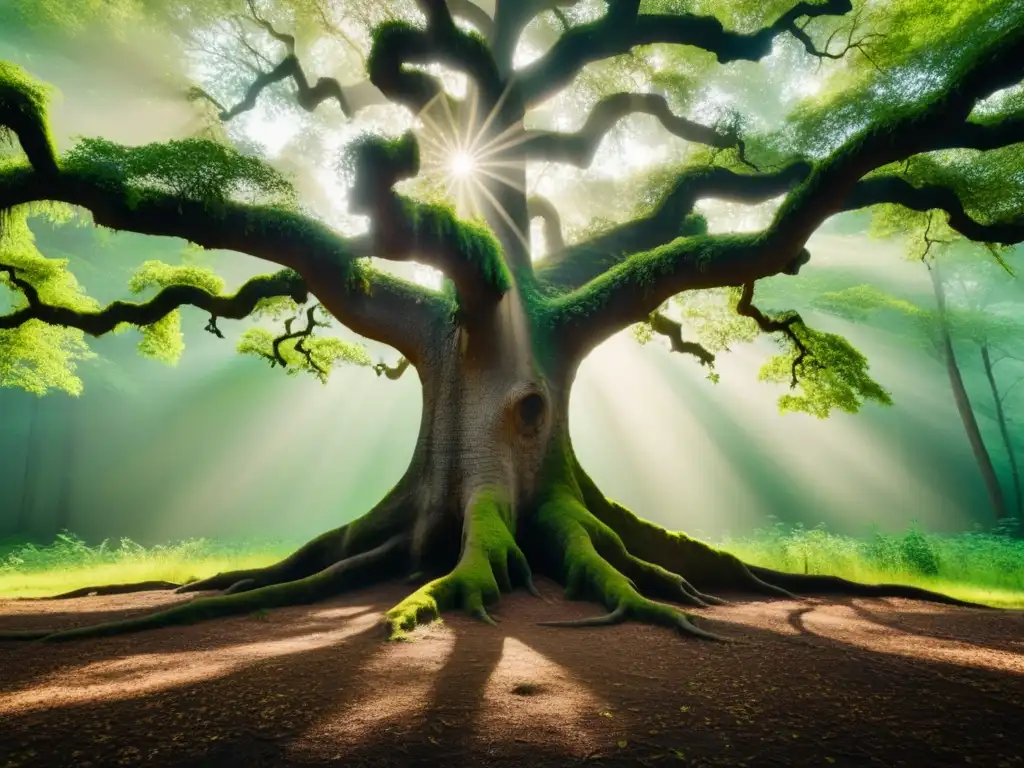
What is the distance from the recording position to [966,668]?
3.04 m

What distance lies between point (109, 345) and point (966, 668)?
34685 millimetres

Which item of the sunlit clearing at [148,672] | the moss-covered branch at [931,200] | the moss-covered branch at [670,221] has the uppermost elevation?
the moss-covered branch at [670,221]

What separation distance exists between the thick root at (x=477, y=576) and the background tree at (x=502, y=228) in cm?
3

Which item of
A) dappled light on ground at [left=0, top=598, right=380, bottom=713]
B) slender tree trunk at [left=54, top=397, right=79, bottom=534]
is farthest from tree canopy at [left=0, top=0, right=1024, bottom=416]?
slender tree trunk at [left=54, top=397, right=79, bottom=534]

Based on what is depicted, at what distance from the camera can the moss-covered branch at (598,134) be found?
8812 mm

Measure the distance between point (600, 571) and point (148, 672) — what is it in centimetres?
369

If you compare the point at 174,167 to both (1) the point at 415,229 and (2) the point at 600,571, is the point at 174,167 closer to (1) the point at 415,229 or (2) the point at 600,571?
(1) the point at 415,229

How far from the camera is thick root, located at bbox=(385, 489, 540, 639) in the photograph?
404cm

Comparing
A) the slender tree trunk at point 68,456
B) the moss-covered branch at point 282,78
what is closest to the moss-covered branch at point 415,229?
→ the moss-covered branch at point 282,78

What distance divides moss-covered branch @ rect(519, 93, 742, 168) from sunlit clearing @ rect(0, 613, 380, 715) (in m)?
7.83

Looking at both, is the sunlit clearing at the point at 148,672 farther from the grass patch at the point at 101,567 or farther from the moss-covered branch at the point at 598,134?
the moss-covered branch at the point at 598,134

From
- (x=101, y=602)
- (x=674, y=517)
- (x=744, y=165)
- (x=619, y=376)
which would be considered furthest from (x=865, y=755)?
(x=619, y=376)

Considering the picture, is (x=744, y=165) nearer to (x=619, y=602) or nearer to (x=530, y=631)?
Result: (x=619, y=602)

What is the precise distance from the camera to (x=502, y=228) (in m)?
8.51
